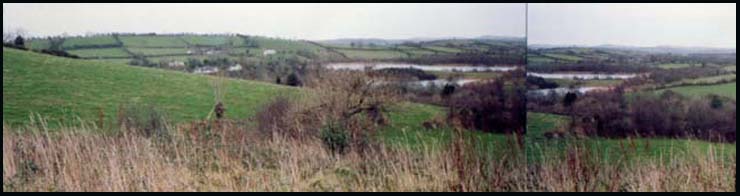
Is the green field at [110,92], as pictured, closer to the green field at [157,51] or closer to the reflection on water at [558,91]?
the green field at [157,51]

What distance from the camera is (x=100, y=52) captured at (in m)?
6.38

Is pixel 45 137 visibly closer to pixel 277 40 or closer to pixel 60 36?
pixel 60 36

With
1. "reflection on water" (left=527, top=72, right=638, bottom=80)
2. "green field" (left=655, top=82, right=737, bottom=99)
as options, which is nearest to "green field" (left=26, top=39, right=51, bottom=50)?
"reflection on water" (left=527, top=72, right=638, bottom=80)

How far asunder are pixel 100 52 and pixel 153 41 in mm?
430

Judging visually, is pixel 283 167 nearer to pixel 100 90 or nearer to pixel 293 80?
pixel 293 80

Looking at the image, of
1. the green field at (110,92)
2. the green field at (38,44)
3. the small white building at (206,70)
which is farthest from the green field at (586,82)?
the green field at (38,44)

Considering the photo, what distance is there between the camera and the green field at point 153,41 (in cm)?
634

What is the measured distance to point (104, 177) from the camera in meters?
5.80

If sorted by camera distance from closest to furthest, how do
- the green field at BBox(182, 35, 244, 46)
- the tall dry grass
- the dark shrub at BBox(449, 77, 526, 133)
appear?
the tall dry grass < the green field at BBox(182, 35, 244, 46) < the dark shrub at BBox(449, 77, 526, 133)

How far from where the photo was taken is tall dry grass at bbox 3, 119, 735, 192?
5.77 meters

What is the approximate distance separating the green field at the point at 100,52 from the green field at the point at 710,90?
4.26 metres

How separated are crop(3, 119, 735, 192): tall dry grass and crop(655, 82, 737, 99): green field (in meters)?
0.48

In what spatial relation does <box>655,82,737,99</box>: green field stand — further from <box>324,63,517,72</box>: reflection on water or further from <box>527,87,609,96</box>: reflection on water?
<box>324,63,517,72</box>: reflection on water

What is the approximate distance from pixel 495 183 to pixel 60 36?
3.51 meters
